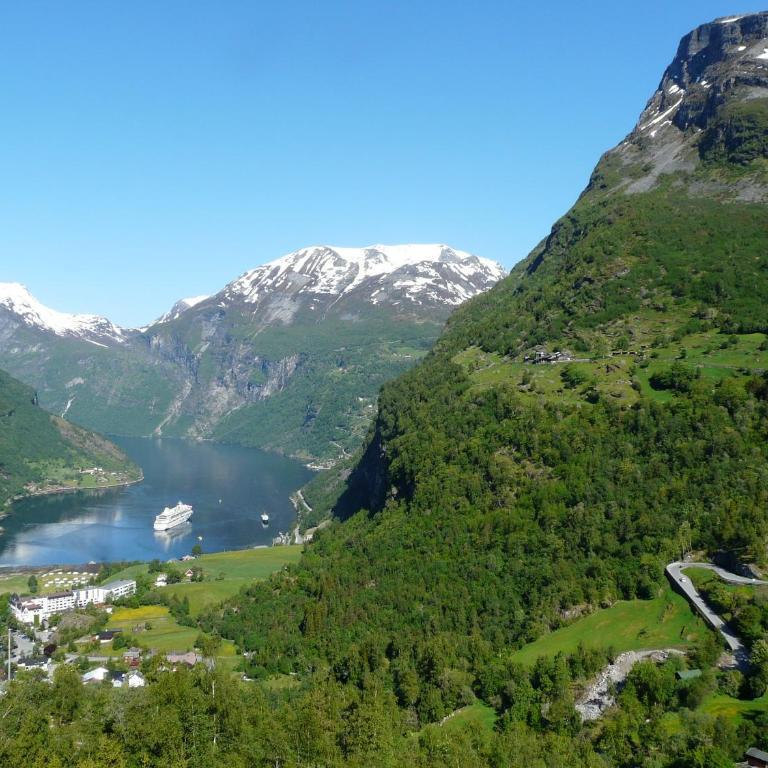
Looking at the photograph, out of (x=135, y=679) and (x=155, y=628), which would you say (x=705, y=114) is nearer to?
(x=155, y=628)

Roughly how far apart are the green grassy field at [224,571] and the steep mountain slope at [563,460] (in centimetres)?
892

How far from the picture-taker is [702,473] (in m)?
72.5

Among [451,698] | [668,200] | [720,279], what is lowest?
[451,698]

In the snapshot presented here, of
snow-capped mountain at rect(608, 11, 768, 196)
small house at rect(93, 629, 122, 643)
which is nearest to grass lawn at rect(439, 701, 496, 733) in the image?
small house at rect(93, 629, 122, 643)

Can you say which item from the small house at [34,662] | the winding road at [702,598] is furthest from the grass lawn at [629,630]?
the small house at [34,662]

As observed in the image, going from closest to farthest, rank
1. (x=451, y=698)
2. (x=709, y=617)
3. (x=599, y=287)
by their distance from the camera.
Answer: (x=709, y=617) < (x=451, y=698) < (x=599, y=287)

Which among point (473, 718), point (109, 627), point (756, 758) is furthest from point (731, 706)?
point (109, 627)

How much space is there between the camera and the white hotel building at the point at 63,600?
96.7 m

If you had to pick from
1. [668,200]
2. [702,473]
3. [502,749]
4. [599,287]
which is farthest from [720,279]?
[502,749]

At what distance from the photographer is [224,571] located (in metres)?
115

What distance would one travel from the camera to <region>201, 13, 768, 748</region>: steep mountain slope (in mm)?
65500

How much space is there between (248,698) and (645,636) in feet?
94.6

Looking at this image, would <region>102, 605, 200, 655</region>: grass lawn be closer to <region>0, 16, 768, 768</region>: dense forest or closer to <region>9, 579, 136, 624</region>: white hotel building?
<region>0, 16, 768, 768</region>: dense forest

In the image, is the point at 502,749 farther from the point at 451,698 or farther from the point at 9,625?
the point at 9,625
